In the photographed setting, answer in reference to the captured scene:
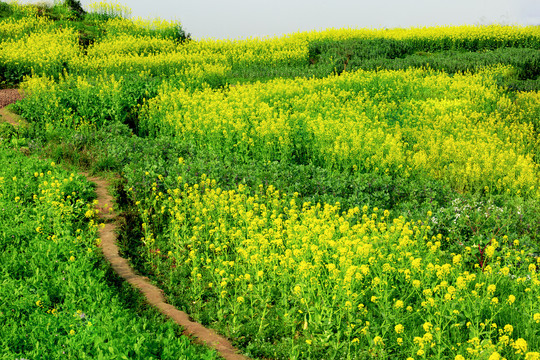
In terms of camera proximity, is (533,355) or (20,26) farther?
(20,26)

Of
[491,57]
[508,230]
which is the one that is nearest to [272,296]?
[508,230]

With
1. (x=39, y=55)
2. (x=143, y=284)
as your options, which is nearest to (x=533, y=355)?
(x=143, y=284)

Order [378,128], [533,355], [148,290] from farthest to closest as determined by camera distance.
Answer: [378,128] < [148,290] < [533,355]

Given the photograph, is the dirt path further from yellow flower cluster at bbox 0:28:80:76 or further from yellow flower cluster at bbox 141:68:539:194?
yellow flower cluster at bbox 0:28:80:76

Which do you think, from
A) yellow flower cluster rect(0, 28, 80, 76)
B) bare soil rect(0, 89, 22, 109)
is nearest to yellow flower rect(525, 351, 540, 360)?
bare soil rect(0, 89, 22, 109)

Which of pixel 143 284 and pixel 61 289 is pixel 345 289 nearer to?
pixel 143 284

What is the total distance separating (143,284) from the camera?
6070 millimetres

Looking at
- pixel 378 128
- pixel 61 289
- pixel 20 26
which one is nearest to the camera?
pixel 61 289

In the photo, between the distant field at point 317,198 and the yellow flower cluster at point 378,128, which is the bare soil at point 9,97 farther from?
the yellow flower cluster at point 378,128

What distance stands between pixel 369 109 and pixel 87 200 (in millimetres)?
8669

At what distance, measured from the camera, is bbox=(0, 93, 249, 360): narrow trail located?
16.5 ft

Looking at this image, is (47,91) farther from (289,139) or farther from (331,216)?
(331,216)

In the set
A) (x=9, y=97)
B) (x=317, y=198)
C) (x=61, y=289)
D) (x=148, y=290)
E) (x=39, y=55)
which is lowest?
(x=148, y=290)

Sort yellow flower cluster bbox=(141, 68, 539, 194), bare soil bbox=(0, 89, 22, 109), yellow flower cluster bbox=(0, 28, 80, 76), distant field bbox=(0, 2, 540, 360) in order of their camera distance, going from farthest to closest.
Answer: yellow flower cluster bbox=(0, 28, 80, 76)
bare soil bbox=(0, 89, 22, 109)
yellow flower cluster bbox=(141, 68, 539, 194)
distant field bbox=(0, 2, 540, 360)
